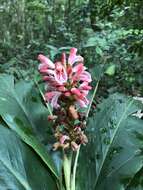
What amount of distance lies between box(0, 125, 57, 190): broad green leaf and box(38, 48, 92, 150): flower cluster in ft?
0.35

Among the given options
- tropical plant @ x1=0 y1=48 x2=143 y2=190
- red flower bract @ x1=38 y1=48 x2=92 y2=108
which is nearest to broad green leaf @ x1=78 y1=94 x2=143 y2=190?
tropical plant @ x1=0 y1=48 x2=143 y2=190

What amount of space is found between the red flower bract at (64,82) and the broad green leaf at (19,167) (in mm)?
197

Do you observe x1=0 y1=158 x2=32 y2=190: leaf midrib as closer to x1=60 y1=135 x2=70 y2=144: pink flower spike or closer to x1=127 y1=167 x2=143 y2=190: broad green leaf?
x1=60 y1=135 x2=70 y2=144: pink flower spike

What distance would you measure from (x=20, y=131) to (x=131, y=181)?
438mm

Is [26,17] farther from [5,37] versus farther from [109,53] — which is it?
[109,53]

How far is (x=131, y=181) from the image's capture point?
1.54 m

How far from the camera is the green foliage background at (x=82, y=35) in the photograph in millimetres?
3151

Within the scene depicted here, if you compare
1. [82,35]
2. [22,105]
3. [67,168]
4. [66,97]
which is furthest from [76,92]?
[82,35]

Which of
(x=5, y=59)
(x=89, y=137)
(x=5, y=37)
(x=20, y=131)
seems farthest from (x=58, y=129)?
(x=5, y=37)

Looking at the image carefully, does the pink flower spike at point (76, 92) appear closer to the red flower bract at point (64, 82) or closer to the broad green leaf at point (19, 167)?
the red flower bract at point (64, 82)

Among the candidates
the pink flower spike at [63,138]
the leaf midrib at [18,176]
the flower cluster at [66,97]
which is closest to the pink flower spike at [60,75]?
the flower cluster at [66,97]

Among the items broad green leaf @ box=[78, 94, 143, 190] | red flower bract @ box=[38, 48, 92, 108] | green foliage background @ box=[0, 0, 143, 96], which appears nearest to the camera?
red flower bract @ box=[38, 48, 92, 108]

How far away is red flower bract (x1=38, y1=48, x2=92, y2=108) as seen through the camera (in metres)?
1.55

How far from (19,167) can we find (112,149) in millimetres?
447
